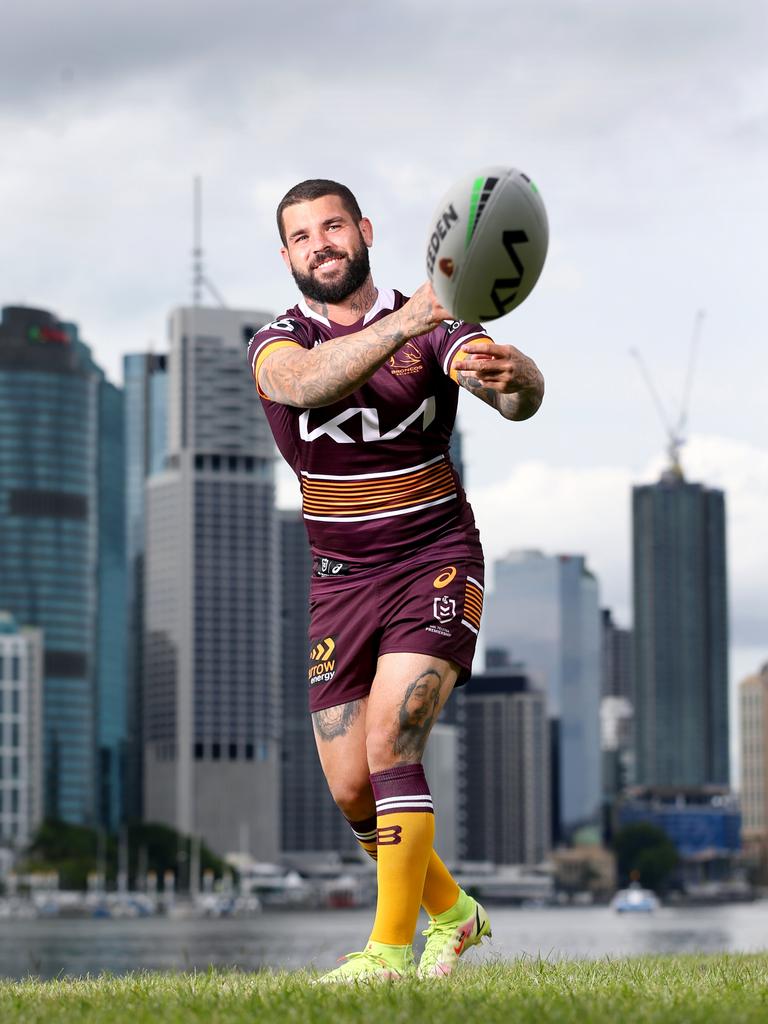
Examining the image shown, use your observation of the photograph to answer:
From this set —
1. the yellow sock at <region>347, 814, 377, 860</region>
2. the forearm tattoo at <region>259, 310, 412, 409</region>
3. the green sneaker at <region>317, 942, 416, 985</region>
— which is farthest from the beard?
the green sneaker at <region>317, 942, 416, 985</region>

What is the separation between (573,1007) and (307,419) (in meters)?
3.63

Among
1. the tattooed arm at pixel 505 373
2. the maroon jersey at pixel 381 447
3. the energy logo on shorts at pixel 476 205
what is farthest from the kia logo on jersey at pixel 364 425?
the energy logo on shorts at pixel 476 205

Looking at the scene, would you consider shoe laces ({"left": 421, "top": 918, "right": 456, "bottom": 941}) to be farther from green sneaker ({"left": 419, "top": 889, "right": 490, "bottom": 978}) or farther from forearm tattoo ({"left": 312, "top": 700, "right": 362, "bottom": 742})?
forearm tattoo ({"left": 312, "top": 700, "right": 362, "bottom": 742})

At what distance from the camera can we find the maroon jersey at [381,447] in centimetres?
1027

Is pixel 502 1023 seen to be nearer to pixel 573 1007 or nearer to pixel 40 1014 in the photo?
pixel 573 1007

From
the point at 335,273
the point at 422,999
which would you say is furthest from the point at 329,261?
the point at 422,999

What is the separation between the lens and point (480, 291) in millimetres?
9133

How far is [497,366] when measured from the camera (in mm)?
9633

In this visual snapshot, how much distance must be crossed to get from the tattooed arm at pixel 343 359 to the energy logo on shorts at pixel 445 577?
112 cm

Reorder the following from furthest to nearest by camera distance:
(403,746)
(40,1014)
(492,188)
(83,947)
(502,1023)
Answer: (83,947) < (403,746) < (492,188) < (40,1014) < (502,1023)

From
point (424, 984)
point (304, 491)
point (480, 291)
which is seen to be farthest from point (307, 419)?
point (424, 984)

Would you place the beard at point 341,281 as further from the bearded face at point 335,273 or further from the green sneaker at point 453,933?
the green sneaker at point 453,933

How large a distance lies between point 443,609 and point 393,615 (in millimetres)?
265

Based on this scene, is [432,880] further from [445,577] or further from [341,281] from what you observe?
[341,281]
